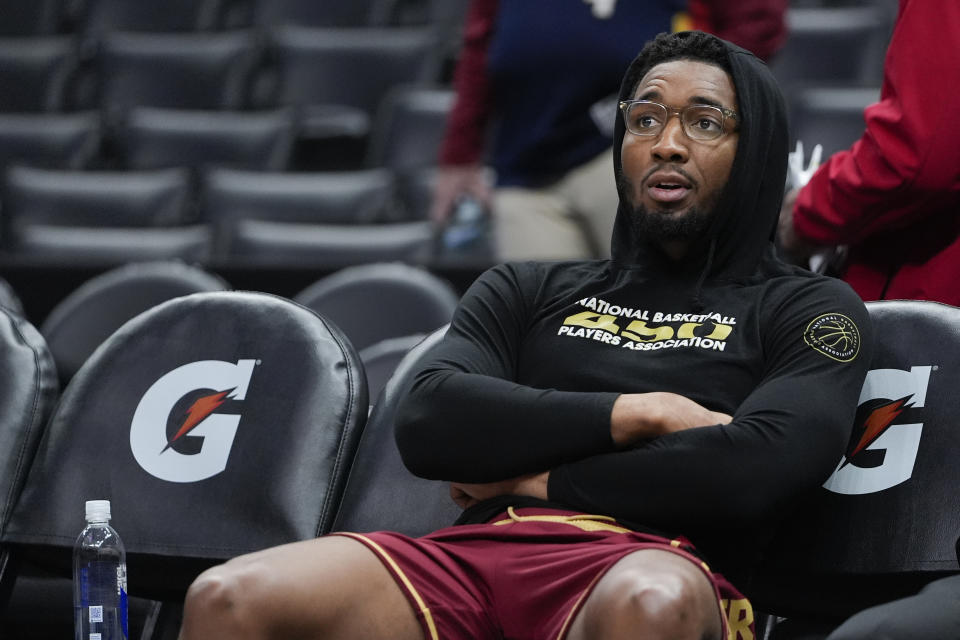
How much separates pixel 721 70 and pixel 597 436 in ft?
2.33

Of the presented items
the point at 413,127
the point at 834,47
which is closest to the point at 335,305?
the point at 413,127

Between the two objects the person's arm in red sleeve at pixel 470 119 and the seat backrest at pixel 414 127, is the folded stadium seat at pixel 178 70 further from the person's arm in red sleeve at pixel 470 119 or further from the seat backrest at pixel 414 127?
the person's arm in red sleeve at pixel 470 119

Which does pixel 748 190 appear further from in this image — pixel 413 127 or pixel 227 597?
pixel 413 127

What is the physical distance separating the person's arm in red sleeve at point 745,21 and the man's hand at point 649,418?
1.68 m

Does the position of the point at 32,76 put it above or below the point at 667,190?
below

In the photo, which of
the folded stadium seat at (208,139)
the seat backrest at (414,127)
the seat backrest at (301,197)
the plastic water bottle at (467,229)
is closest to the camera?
the plastic water bottle at (467,229)

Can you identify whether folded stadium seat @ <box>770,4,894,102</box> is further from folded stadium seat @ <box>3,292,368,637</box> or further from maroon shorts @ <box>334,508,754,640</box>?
maroon shorts @ <box>334,508,754,640</box>

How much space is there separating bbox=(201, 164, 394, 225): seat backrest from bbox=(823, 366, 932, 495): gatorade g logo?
2989mm

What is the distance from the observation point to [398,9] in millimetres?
6188

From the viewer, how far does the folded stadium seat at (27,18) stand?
21.3ft

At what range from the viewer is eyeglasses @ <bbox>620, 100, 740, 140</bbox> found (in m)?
2.29

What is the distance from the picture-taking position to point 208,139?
562cm

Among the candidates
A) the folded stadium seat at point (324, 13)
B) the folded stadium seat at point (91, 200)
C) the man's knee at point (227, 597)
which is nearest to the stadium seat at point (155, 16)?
the folded stadium seat at point (324, 13)

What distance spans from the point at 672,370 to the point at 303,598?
653 millimetres
